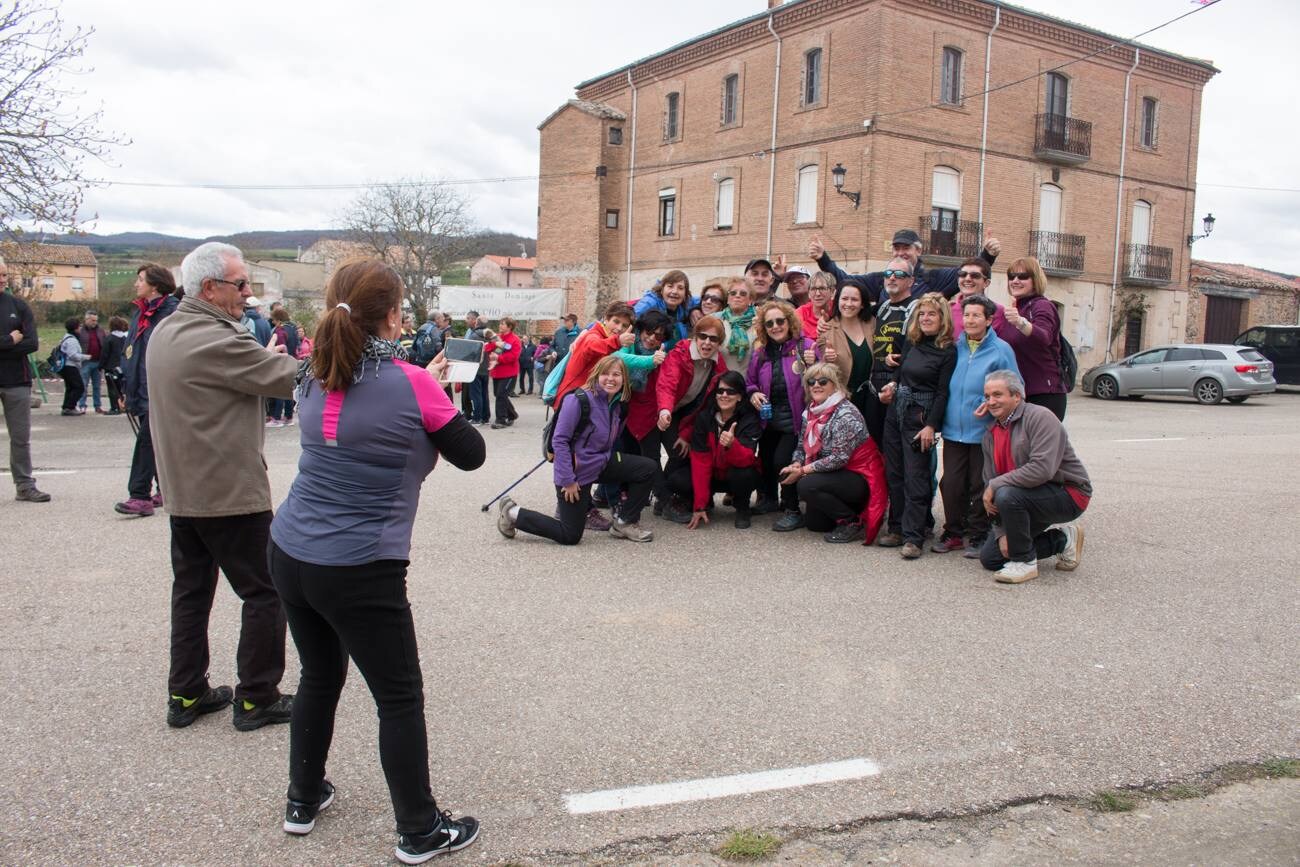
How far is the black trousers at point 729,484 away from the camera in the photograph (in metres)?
7.73

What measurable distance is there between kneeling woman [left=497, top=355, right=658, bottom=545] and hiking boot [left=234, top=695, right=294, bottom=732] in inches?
125

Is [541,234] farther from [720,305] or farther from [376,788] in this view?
[376,788]

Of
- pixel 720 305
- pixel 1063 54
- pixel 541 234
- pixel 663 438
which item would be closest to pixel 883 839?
pixel 663 438

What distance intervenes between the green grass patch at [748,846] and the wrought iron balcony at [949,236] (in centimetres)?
2657

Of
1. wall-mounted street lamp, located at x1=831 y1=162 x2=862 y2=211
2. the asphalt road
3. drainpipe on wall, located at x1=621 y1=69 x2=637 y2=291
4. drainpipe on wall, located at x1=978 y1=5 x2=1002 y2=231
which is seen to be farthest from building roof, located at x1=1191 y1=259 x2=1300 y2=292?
the asphalt road

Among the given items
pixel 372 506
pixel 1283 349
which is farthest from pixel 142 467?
pixel 1283 349

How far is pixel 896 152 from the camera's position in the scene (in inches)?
1069

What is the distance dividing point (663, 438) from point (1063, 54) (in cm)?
2794

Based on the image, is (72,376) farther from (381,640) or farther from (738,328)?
(381,640)

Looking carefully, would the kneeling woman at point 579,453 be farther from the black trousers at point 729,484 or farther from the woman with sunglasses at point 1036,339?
the woman with sunglasses at point 1036,339

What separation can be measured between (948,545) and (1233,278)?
38.0 metres

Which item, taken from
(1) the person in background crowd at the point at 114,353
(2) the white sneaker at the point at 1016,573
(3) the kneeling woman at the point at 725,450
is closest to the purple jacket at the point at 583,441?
(3) the kneeling woman at the point at 725,450

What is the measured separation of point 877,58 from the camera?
1053 inches

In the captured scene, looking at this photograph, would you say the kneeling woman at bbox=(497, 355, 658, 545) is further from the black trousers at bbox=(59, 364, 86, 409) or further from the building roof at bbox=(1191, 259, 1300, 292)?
the building roof at bbox=(1191, 259, 1300, 292)
